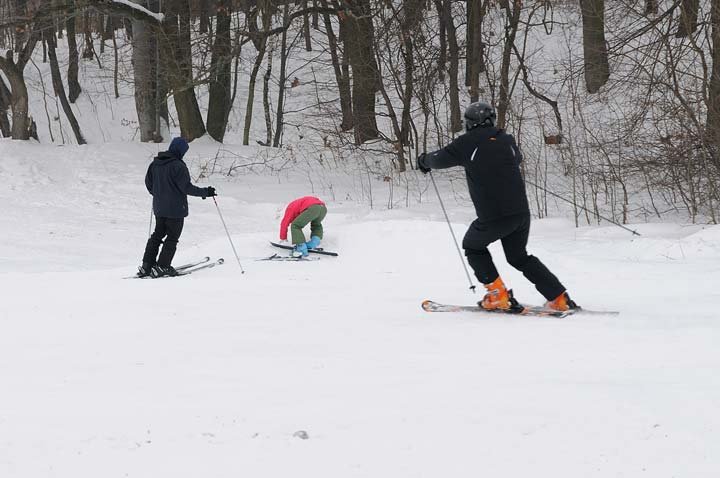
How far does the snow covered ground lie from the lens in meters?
3.53

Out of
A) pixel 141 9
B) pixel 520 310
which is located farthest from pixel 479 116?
pixel 141 9

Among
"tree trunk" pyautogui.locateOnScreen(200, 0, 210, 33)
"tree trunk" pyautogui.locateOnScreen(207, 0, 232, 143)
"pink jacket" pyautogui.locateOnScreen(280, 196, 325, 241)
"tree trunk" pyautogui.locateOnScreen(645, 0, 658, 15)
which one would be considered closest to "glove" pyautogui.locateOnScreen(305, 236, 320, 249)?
"pink jacket" pyautogui.locateOnScreen(280, 196, 325, 241)

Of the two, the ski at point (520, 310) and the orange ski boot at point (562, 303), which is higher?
the orange ski boot at point (562, 303)

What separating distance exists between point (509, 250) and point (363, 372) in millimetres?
2241

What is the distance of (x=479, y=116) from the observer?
21.1 ft

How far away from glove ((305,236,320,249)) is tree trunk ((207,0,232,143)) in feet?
33.5

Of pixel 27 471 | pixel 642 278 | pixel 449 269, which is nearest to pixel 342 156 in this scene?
pixel 449 269

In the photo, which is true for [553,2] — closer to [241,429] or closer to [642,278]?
[642,278]

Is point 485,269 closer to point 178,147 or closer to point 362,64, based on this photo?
point 178,147

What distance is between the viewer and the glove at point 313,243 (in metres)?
11.0

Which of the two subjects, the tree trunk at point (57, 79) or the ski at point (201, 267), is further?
the tree trunk at point (57, 79)

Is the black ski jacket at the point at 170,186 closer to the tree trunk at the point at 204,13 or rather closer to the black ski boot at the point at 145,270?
the black ski boot at the point at 145,270

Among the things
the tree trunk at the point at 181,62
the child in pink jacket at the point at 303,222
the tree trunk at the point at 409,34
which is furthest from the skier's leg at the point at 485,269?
the tree trunk at the point at 181,62

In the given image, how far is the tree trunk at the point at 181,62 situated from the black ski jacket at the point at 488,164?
46.7 ft
